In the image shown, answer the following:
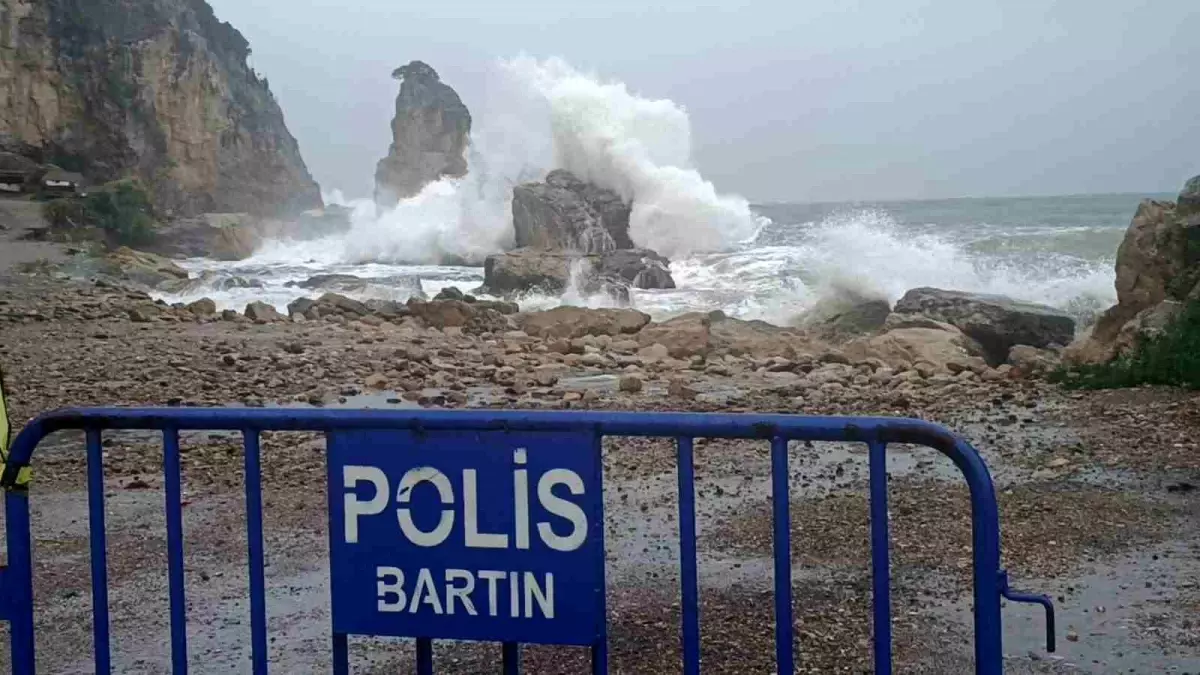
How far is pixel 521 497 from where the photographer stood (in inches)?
93.8

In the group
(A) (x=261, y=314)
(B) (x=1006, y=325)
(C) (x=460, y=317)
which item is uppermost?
(A) (x=261, y=314)

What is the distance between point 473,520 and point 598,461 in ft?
1.00

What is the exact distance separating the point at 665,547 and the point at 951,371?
691cm

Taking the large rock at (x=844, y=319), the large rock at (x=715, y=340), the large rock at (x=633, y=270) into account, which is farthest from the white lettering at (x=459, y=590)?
the large rock at (x=633, y=270)

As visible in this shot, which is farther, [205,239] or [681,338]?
[205,239]

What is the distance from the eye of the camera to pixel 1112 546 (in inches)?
186

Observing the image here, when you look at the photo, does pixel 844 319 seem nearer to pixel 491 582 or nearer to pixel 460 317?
pixel 460 317

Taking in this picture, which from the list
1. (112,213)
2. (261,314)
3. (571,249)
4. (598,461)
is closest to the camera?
(598,461)

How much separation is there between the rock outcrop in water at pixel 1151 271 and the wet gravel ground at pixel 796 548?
2241 millimetres

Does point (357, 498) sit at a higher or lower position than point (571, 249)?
lower

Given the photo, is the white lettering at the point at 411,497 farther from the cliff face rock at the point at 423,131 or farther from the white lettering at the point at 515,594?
the cliff face rock at the point at 423,131

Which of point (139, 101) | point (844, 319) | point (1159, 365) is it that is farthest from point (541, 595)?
point (139, 101)

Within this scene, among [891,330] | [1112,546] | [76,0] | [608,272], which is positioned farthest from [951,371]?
[76,0]

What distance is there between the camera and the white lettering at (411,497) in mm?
2414
